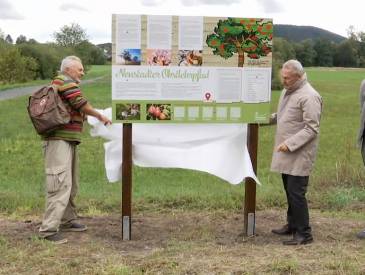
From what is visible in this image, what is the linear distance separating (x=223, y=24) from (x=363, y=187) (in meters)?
4.31

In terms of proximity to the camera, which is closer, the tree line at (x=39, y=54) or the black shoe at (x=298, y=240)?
the black shoe at (x=298, y=240)

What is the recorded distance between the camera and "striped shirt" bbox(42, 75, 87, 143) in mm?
5734

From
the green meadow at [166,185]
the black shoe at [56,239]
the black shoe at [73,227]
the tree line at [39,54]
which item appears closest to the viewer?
the black shoe at [56,239]

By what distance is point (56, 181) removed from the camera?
5.84 m

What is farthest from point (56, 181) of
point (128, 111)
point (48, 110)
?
point (128, 111)

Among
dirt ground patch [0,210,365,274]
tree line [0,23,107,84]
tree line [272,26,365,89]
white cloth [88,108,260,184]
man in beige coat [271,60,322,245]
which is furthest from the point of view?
tree line [272,26,365,89]

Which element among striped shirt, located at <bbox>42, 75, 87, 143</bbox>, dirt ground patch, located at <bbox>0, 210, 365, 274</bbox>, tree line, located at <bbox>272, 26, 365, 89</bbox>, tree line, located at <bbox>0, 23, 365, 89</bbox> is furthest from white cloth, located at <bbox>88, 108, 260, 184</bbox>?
tree line, located at <bbox>272, 26, 365, 89</bbox>

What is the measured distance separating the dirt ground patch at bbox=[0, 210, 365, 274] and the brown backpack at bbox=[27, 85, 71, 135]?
115cm

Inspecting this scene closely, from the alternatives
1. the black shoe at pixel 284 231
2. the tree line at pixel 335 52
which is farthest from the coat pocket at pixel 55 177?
the tree line at pixel 335 52

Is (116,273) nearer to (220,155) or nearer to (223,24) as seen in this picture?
(220,155)

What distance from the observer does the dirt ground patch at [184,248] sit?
5008 millimetres

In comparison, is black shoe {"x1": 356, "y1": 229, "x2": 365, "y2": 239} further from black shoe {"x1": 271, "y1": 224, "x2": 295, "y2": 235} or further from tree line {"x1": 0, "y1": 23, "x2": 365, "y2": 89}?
tree line {"x1": 0, "y1": 23, "x2": 365, "y2": 89}

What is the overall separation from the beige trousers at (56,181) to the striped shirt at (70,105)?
0.23 feet

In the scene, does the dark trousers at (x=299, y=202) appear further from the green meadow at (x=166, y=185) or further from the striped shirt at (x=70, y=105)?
the striped shirt at (x=70, y=105)
